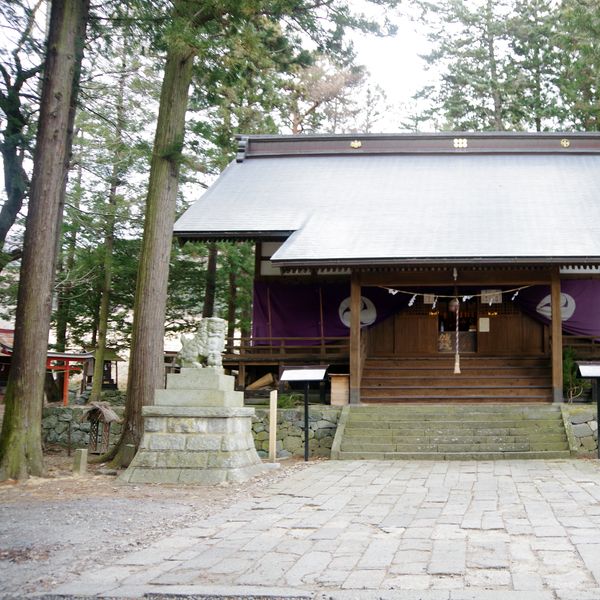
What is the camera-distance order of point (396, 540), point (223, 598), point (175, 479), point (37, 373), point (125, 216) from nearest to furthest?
point (223, 598) < point (396, 540) < point (175, 479) < point (37, 373) < point (125, 216)

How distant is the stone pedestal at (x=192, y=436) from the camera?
27.6 ft

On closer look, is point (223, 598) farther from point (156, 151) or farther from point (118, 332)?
point (118, 332)

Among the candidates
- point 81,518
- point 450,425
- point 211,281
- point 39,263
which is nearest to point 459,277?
point 450,425

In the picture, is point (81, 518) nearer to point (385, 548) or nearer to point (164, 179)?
point (385, 548)

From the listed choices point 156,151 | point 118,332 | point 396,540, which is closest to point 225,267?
point 118,332

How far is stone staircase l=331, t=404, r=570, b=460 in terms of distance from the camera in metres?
11.2

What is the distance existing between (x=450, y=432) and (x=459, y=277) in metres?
3.66

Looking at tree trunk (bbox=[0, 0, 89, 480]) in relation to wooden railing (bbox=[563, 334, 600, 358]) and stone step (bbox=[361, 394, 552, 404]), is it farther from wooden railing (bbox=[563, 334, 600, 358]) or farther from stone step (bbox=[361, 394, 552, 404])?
wooden railing (bbox=[563, 334, 600, 358])

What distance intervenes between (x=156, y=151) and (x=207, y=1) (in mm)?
2492

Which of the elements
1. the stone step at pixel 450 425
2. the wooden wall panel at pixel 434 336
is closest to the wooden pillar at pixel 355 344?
the stone step at pixel 450 425

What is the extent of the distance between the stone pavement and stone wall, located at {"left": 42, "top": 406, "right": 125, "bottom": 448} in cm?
725

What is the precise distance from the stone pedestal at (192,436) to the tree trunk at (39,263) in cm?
149

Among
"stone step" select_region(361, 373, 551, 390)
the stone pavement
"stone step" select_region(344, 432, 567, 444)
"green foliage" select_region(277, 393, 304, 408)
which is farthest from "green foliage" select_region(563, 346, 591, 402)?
the stone pavement

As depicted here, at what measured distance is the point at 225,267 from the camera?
21.3 m
